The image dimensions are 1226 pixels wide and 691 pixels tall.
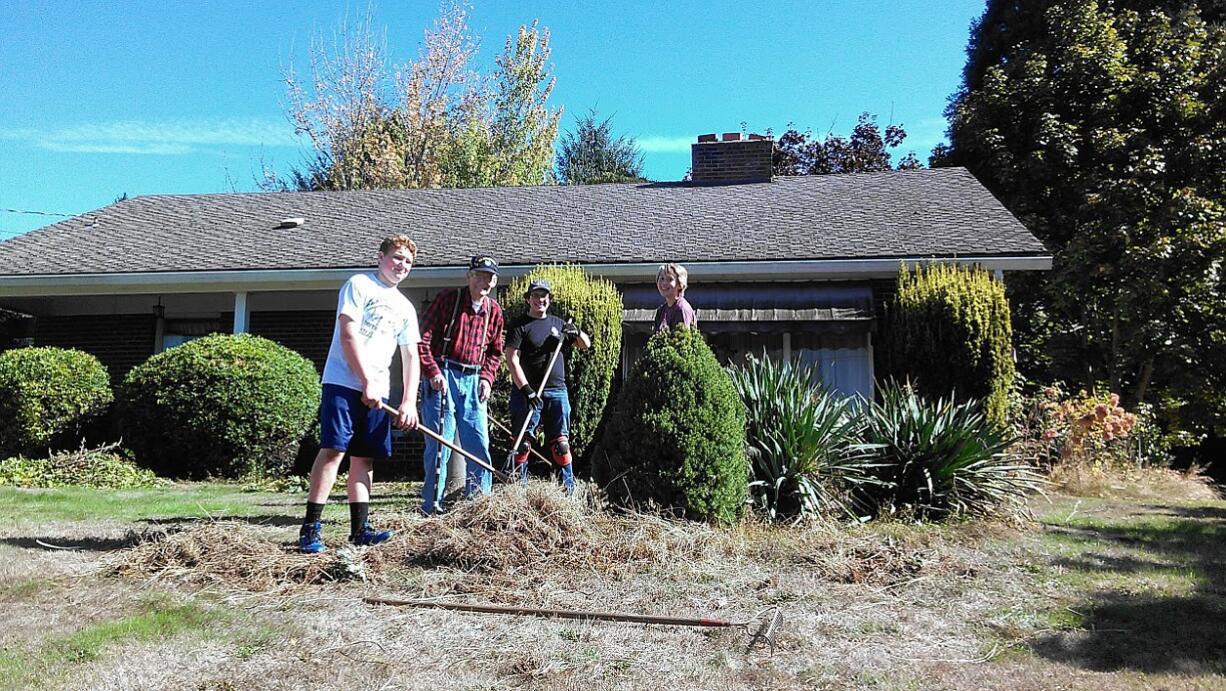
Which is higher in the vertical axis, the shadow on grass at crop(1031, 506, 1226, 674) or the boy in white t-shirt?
the boy in white t-shirt

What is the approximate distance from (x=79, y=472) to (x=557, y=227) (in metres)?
6.48

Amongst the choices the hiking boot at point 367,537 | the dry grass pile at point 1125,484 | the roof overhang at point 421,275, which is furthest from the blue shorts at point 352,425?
the roof overhang at point 421,275

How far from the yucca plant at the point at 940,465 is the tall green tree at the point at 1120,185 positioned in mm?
8738

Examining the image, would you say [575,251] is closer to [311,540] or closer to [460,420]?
[460,420]

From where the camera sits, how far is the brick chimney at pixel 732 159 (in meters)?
14.5

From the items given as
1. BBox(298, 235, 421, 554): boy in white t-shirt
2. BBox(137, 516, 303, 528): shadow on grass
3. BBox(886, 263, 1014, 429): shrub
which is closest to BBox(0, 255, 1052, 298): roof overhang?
BBox(886, 263, 1014, 429): shrub

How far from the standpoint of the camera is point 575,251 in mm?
11117

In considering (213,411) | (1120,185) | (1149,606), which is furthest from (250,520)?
(1120,185)

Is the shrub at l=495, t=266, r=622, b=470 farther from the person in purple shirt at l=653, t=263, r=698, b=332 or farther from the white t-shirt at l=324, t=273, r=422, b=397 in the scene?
the white t-shirt at l=324, t=273, r=422, b=397

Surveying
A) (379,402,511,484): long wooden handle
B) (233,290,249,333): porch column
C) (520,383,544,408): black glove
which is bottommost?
(379,402,511,484): long wooden handle

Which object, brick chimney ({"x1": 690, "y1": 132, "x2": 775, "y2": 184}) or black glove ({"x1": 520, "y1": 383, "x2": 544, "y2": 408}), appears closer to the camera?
black glove ({"x1": 520, "y1": 383, "x2": 544, "y2": 408})

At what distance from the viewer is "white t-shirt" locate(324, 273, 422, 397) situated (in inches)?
173

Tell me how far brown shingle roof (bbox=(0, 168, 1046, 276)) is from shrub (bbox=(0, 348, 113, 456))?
1.67m

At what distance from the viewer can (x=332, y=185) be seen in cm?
2641
